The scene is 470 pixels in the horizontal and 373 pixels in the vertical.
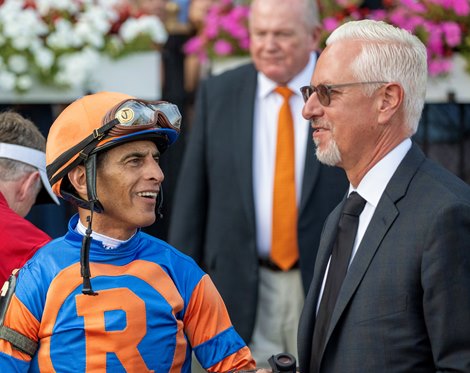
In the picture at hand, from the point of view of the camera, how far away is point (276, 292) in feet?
15.8

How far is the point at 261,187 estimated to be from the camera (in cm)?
480

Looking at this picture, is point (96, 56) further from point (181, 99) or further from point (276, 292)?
point (276, 292)

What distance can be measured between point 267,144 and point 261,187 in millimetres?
230

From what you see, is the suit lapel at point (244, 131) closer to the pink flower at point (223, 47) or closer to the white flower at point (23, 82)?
the pink flower at point (223, 47)

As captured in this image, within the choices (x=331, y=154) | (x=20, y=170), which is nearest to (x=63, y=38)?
(x=20, y=170)

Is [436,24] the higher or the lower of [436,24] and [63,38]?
the higher

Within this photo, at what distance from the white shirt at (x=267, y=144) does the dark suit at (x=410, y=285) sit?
1900mm

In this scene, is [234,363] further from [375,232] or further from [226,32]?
[226,32]

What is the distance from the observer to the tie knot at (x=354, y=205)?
9.68 ft

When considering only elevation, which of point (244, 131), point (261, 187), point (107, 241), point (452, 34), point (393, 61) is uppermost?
point (393, 61)

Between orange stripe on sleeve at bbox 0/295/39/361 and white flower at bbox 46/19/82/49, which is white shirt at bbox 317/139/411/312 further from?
white flower at bbox 46/19/82/49

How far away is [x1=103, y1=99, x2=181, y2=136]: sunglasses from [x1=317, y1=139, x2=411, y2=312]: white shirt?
0.63 metres

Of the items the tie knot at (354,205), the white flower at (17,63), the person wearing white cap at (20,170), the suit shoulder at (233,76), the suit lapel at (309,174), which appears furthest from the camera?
the white flower at (17,63)

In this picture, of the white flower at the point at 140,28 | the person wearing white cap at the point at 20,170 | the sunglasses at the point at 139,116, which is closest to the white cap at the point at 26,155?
the person wearing white cap at the point at 20,170
